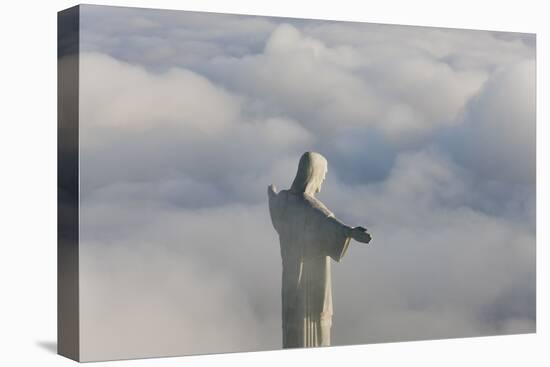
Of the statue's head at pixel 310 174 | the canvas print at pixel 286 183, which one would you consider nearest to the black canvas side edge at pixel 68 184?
the canvas print at pixel 286 183

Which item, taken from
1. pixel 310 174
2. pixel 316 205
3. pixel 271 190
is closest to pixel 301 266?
pixel 316 205

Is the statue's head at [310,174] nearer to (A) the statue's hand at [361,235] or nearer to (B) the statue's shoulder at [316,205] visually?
(B) the statue's shoulder at [316,205]

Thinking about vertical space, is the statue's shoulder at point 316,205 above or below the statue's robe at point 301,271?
above

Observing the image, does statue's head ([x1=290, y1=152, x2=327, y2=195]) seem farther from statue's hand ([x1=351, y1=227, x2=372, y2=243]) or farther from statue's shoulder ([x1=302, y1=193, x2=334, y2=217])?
statue's hand ([x1=351, y1=227, x2=372, y2=243])

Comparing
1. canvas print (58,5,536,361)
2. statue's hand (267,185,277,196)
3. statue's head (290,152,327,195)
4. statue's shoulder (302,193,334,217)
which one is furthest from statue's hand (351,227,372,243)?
statue's hand (267,185,277,196)

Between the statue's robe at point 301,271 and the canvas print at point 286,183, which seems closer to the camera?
the canvas print at point 286,183

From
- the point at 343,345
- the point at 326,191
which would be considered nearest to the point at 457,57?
the point at 326,191

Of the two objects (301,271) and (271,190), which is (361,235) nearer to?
(301,271)
